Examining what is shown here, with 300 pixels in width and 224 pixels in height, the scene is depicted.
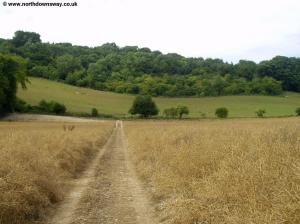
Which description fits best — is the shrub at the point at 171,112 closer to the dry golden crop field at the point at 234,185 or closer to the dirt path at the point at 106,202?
the dirt path at the point at 106,202

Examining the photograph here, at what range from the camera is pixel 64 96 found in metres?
123

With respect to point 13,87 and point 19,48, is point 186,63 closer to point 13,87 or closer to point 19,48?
point 19,48

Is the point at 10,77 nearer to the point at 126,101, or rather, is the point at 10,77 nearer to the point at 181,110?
the point at 181,110

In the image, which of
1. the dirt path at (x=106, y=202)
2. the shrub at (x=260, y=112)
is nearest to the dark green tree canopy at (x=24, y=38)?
the shrub at (x=260, y=112)

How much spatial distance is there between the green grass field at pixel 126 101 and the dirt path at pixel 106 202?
93.9 metres

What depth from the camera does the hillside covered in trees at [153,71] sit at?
137500 millimetres

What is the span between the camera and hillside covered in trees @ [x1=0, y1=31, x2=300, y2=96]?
138 meters

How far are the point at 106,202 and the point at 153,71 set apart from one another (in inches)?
5845

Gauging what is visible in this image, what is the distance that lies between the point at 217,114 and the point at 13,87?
47989mm

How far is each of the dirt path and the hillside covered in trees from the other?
121894mm

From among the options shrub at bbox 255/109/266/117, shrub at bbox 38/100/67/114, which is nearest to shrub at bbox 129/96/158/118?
shrub at bbox 38/100/67/114

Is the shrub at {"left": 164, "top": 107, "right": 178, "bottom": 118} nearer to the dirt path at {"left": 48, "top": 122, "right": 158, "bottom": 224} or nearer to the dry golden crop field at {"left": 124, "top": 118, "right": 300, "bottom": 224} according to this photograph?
the dirt path at {"left": 48, "top": 122, "right": 158, "bottom": 224}

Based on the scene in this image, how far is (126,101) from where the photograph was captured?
128 meters

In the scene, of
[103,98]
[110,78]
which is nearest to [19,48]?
[110,78]
